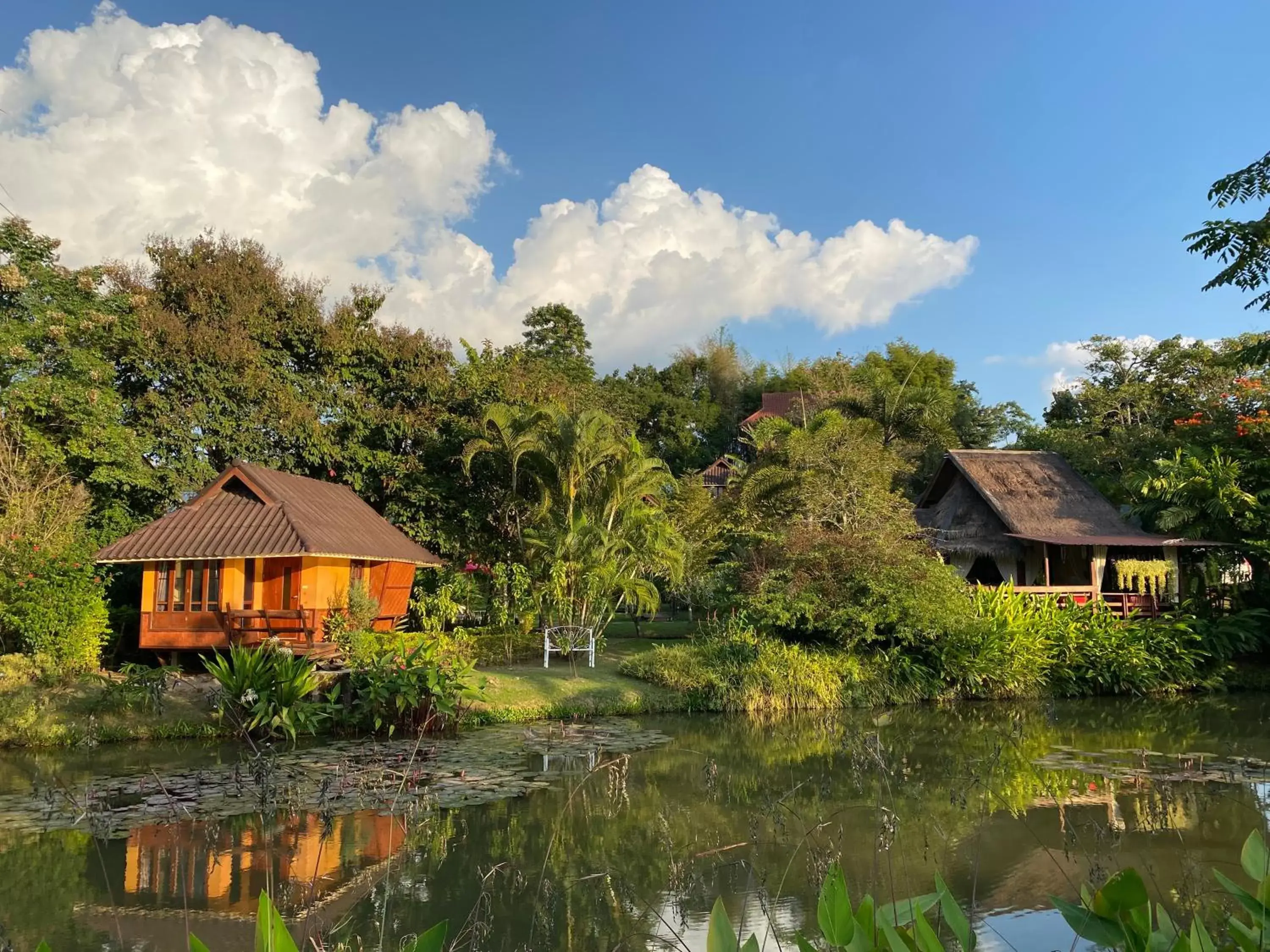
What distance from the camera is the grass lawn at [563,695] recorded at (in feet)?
44.0

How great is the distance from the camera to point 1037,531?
65.6ft

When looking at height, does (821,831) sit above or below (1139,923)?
below

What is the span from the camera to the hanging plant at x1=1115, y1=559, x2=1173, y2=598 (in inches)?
719

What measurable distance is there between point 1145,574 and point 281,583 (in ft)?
57.2

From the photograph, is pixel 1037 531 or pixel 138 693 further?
pixel 1037 531

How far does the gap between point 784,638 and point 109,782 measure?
10879 millimetres

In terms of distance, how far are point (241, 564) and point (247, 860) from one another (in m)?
8.70

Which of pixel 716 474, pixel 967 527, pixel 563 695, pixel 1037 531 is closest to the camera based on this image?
pixel 563 695

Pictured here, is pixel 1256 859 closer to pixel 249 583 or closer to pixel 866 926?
pixel 866 926

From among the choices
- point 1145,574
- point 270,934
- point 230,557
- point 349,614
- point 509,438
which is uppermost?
point 509,438

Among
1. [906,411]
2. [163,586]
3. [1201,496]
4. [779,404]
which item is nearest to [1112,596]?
[1201,496]

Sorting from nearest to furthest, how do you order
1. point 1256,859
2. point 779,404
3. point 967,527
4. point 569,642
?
point 1256,859 < point 569,642 < point 967,527 < point 779,404

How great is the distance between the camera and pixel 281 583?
14.8 m

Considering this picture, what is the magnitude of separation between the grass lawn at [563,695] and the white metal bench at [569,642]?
294mm
